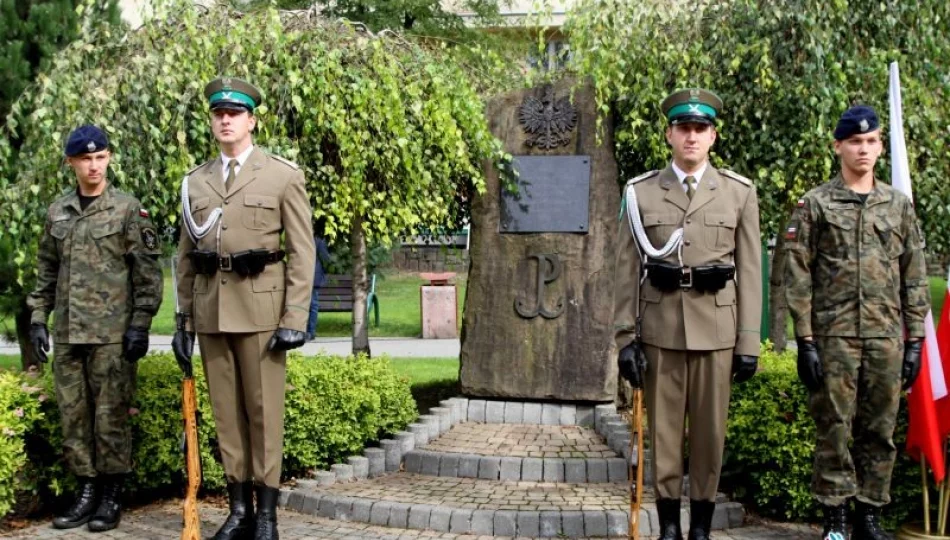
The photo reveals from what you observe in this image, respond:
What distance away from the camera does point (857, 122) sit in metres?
4.82

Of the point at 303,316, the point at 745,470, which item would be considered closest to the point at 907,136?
the point at 745,470

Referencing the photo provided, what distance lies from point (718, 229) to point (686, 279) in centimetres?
26

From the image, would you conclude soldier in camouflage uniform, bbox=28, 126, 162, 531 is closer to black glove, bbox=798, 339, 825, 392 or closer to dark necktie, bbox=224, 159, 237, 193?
dark necktie, bbox=224, 159, 237, 193

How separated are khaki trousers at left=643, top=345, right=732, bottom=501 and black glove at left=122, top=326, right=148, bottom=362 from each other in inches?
101

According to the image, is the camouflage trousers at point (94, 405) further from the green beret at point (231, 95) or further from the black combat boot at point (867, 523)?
the black combat boot at point (867, 523)

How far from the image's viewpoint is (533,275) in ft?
23.7

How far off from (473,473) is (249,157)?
7.96 feet

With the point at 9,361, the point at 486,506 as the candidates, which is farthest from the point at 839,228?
the point at 9,361

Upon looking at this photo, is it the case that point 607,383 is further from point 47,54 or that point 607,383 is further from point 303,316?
point 47,54

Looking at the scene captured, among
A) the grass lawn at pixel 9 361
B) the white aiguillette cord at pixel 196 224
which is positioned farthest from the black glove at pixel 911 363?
the grass lawn at pixel 9 361

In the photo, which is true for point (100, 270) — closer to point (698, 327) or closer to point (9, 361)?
point (698, 327)

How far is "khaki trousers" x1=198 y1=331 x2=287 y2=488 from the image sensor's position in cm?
484

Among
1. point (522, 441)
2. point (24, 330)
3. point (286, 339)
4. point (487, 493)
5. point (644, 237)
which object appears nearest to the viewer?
point (644, 237)

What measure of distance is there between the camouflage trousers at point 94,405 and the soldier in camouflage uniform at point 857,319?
3.40m
